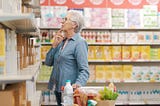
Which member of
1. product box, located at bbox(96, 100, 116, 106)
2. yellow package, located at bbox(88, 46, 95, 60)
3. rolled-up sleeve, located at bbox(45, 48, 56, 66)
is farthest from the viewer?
yellow package, located at bbox(88, 46, 95, 60)

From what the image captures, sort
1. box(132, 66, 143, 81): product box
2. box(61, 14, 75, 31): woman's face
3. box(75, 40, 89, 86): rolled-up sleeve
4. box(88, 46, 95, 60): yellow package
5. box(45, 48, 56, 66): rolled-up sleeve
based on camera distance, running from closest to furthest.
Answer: box(75, 40, 89, 86): rolled-up sleeve < box(61, 14, 75, 31): woman's face < box(45, 48, 56, 66): rolled-up sleeve < box(88, 46, 95, 60): yellow package < box(132, 66, 143, 81): product box

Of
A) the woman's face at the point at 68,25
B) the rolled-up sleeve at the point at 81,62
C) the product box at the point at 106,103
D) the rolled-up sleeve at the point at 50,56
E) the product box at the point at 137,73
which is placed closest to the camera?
the product box at the point at 106,103

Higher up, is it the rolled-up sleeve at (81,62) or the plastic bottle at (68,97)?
the rolled-up sleeve at (81,62)

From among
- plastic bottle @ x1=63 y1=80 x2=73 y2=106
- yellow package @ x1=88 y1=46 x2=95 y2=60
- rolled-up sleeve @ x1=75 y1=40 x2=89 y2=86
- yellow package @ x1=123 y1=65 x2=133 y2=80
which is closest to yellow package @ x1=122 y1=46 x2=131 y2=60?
yellow package @ x1=123 y1=65 x2=133 y2=80

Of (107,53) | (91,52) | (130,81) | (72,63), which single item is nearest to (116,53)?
(107,53)

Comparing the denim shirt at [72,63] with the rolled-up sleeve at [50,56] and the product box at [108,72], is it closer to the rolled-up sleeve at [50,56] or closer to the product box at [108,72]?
the rolled-up sleeve at [50,56]

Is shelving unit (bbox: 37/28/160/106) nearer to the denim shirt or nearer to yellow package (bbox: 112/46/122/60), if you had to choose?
yellow package (bbox: 112/46/122/60)

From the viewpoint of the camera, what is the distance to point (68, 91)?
8.95ft

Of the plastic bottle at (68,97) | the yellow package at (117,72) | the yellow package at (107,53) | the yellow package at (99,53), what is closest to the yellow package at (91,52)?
the yellow package at (99,53)

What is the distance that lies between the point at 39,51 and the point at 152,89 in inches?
99.3

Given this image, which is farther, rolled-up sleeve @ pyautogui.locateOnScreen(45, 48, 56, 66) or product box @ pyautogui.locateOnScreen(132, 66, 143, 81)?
product box @ pyautogui.locateOnScreen(132, 66, 143, 81)

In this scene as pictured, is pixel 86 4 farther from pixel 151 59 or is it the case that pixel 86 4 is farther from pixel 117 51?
pixel 151 59

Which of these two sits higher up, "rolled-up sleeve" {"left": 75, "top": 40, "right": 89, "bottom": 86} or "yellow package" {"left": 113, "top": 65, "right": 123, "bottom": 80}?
"rolled-up sleeve" {"left": 75, "top": 40, "right": 89, "bottom": 86}

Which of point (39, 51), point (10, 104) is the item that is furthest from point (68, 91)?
point (39, 51)
